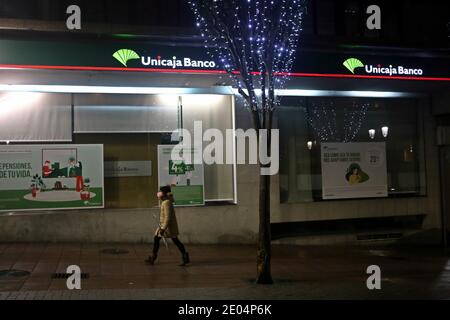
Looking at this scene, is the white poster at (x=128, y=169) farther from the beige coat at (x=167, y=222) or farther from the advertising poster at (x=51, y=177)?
the beige coat at (x=167, y=222)

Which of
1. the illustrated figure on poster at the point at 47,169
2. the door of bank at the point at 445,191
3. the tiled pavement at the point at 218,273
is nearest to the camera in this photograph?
the tiled pavement at the point at 218,273

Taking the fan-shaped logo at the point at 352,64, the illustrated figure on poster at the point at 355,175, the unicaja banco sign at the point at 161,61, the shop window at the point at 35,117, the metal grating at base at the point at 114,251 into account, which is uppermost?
the fan-shaped logo at the point at 352,64

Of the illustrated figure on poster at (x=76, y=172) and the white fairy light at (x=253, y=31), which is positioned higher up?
the white fairy light at (x=253, y=31)

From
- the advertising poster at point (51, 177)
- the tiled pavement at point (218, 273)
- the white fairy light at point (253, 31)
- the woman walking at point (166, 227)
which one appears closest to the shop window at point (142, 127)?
the advertising poster at point (51, 177)

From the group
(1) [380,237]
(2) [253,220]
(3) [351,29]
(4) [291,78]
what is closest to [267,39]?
(4) [291,78]

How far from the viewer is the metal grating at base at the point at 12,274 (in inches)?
356

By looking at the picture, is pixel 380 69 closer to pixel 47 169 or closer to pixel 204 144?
pixel 204 144

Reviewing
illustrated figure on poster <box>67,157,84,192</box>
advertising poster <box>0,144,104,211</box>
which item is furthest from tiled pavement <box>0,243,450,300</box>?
illustrated figure on poster <box>67,157,84,192</box>

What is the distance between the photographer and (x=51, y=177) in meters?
12.5

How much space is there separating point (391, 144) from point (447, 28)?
12.4ft

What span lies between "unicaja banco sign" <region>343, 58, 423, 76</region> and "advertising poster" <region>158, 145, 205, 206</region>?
15.3ft

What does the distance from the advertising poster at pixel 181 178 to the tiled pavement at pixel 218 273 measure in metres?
1.28

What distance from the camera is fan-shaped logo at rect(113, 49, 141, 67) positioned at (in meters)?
12.3
